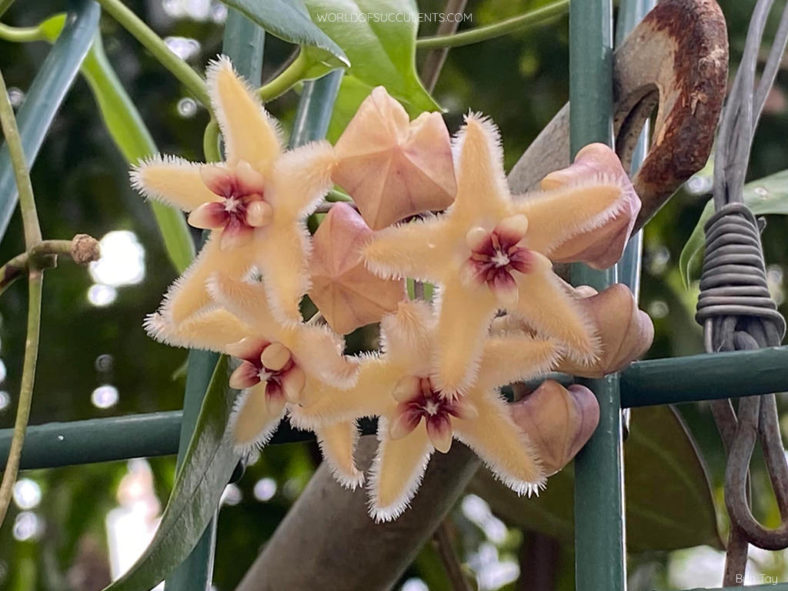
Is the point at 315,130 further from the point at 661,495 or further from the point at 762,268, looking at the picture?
the point at 661,495

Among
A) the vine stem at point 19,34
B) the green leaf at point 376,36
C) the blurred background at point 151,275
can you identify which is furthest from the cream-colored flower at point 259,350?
the blurred background at point 151,275

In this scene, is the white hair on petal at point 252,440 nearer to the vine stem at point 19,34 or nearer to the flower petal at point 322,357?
the flower petal at point 322,357

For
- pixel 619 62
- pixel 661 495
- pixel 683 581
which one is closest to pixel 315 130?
pixel 619 62

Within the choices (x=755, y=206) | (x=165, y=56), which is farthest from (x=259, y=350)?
(x=755, y=206)

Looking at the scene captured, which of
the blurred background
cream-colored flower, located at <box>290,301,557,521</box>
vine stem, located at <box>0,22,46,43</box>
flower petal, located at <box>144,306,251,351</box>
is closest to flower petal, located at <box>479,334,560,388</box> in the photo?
cream-colored flower, located at <box>290,301,557,521</box>

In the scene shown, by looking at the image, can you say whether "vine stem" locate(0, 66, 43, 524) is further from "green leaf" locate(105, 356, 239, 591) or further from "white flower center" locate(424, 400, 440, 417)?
"white flower center" locate(424, 400, 440, 417)
